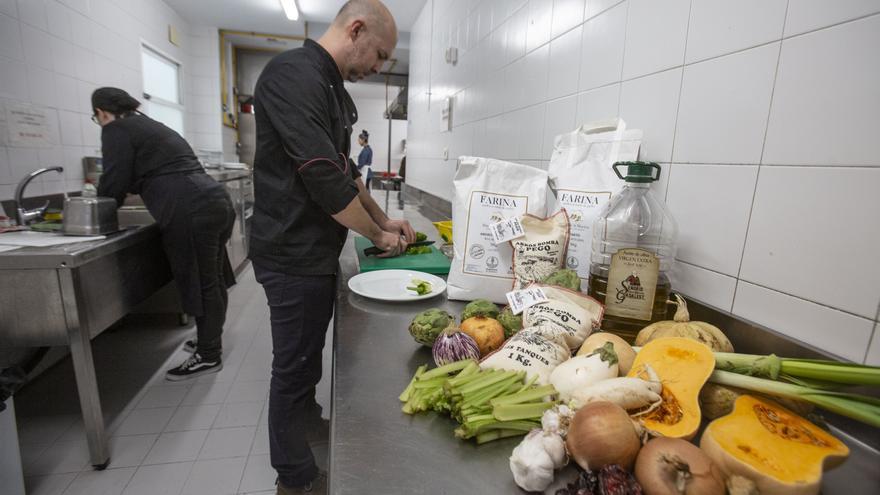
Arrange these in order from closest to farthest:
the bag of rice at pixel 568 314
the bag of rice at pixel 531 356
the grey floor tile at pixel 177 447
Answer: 1. the bag of rice at pixel 531 356
2. the bag of rice at pixel 568 314
3. the grey floor tile at pixel 177 447

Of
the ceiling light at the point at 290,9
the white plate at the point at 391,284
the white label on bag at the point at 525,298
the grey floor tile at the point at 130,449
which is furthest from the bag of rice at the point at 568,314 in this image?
the ceiling light at the point at 290,9

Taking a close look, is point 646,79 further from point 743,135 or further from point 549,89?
point 549,89

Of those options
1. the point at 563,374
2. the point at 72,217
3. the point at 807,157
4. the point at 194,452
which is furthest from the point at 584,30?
the point at 194,452

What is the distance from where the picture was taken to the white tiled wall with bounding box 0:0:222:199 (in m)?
2.42

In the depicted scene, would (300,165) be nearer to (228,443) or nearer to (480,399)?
(480,399)

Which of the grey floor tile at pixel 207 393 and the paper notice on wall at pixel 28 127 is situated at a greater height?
the paper notice on wall at pixel 28 127

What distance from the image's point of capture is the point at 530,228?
3.48 ft

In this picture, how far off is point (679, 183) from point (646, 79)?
28 centimetres

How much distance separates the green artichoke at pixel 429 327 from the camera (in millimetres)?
837

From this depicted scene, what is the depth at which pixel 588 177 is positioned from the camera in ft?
3.52

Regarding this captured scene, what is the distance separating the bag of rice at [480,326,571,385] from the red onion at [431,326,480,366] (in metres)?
0.04

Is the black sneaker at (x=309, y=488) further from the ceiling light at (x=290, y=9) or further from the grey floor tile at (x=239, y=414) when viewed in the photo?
the ceiling light at (x=290, y=9)

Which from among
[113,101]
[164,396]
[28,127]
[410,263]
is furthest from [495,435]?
[28,127]

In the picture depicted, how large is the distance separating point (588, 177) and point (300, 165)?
0.79 m
